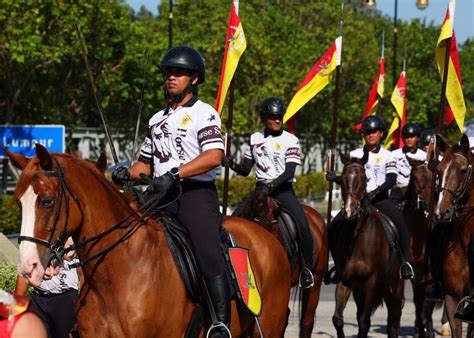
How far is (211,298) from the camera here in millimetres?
8055

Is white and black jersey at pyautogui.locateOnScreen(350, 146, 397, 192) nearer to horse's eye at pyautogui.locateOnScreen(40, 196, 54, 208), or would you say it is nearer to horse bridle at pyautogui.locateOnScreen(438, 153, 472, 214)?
horse bridle at pyautogui.locateOnScreen(438, 153, 472, 214)

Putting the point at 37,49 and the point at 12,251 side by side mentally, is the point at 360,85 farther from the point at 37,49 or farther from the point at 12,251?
the point at 12,251

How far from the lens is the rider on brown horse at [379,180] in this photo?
14.8 meters

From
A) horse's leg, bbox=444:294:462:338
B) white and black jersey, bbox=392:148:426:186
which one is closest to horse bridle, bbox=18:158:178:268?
horse's leg, bbox=444:294:462:338

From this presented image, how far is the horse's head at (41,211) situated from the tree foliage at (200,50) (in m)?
21.1

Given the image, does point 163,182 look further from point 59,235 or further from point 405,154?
point 405,154

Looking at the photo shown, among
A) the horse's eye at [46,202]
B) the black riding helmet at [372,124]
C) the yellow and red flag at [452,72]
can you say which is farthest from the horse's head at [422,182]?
the horse's eye at [46,202]

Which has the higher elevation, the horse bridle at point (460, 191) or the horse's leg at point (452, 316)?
the horse bridle at point (460, 191)

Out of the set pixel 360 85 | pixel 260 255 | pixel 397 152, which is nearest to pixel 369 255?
pixel 397 152

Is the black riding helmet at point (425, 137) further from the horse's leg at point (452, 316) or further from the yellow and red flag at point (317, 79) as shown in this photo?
the horse's leg at point (452, 316)

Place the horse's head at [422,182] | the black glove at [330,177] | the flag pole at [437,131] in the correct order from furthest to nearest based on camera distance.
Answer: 1. the horse's head at [422,182]
2. the black glove at [330,177]
3. the flag pole at [437,131]

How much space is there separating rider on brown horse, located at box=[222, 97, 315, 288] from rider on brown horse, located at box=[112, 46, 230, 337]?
475cm

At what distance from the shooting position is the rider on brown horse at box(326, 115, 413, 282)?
14.8 metres

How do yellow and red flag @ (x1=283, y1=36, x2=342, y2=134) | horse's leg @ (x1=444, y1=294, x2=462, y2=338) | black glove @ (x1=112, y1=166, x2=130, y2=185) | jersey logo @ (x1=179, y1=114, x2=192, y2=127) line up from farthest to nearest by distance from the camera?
1. yellow and red flag @ (x1=283, y1=36, x2=342, y2=134)
2. horse's leg @ (x1=444, y1=294, x2=462, y2=338)
3. jersey logo @ (x1=179, y1=114, x2=192, y2=127)
4. black glove @ (x1=112, y1=166, x2=130, y2=185)
